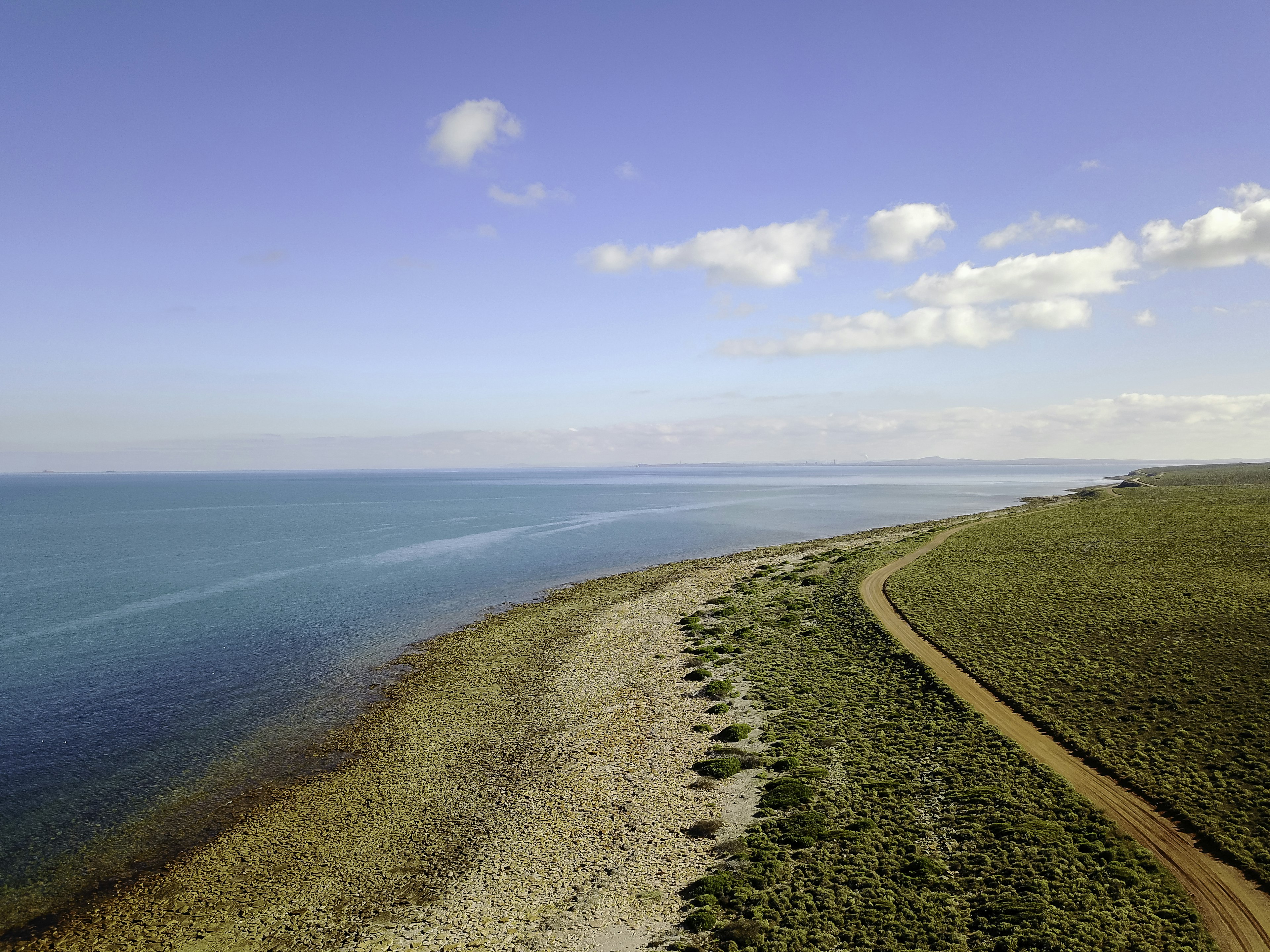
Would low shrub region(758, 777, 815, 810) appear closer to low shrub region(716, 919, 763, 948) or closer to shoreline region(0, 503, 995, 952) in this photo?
shoreline region(0, 503, 995, 952)

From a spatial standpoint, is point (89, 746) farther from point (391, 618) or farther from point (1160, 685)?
point (1160, 685)

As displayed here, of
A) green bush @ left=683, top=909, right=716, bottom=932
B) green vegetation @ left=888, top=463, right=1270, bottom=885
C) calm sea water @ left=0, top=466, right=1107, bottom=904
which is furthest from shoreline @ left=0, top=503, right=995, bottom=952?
green vegetation @ left=888, top=463, right=1270, bottom=885

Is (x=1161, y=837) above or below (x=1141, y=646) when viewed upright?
below

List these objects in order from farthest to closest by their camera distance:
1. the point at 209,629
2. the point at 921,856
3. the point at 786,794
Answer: the point at 209,629
the point at 786,794
the point at 921,856

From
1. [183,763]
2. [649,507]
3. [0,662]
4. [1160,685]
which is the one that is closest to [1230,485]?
[649,507]

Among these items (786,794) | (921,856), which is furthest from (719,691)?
(921,856)

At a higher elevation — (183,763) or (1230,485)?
(1230,485)

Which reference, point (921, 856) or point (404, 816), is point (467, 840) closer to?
point (404, 816)
